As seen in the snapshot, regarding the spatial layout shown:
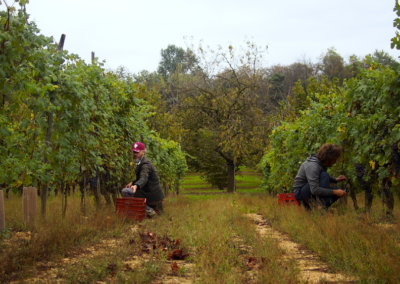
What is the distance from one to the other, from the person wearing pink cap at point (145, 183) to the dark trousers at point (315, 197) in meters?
2.68

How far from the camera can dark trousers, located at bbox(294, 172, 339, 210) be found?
6.48 meters

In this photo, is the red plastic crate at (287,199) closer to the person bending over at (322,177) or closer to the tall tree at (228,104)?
the person bending over at (322,177)

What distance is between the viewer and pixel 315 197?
22.4 ft

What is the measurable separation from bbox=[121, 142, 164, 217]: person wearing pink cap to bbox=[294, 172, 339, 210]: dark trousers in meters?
2.68

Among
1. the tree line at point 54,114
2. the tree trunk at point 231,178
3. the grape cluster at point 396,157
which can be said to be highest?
the tree line at point 54,114

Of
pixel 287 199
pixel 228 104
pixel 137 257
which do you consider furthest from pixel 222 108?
pixel 137 257

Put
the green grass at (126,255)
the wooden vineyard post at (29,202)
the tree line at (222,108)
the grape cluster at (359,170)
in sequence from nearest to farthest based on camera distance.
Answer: the green grass at (126,255)
the wooden vineyard post at (29,202)
the grape cluster at (359,170)
the tree line at (222,108)

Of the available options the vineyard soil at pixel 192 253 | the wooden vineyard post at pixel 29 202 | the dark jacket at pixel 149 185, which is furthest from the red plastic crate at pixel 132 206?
the wooden vineyard post at pixel 29 202

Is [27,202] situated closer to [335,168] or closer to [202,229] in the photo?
[202,229]

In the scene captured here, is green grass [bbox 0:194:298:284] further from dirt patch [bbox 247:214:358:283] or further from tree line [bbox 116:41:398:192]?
tree line [bbox 116:41:398:192]

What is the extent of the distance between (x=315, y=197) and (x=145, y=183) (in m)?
3.04

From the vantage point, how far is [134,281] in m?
3.17

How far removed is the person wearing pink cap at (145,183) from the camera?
24.0ft

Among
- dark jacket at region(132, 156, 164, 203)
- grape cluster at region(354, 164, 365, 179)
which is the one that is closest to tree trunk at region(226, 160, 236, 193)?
dark jacket at region(132, 156, 164, 203)
